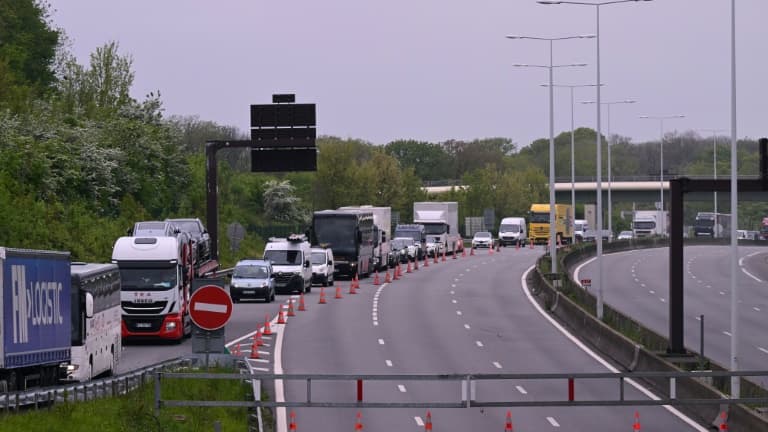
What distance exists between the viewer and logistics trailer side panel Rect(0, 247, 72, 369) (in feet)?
75.4

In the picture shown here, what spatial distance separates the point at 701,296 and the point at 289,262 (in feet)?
59.8

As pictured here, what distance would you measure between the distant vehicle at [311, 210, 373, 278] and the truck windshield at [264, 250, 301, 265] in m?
8.20

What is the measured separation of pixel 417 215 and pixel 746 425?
7464cm

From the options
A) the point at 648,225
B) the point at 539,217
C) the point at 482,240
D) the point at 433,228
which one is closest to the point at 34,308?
the point at 433,228

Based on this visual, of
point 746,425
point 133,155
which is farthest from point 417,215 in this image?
point 746,425

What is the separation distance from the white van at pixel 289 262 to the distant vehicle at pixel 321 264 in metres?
4.48

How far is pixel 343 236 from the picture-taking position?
68.8m

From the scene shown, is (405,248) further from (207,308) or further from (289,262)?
(207,308)

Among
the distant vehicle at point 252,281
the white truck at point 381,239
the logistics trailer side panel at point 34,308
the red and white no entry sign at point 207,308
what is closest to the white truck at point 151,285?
the logistics trailer side panel at point 34,308

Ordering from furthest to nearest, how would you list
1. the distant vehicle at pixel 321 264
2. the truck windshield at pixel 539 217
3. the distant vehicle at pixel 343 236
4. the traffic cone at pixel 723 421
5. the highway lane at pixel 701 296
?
the truck windshield at pixel 539 217 → the distant vehicle at pixel 343 236 → the distant vehicle at pixel 321 264 → the highway lane at pixel 701 296 → the traffic cone at pixel 723 421

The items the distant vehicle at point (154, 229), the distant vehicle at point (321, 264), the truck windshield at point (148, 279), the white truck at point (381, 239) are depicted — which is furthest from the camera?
the white truck at point (381, 239)

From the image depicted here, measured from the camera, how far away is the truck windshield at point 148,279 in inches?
1471

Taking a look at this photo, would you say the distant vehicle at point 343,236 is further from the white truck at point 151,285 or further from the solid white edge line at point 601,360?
the white truck at point 151,285

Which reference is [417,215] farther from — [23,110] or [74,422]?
[74,422]
